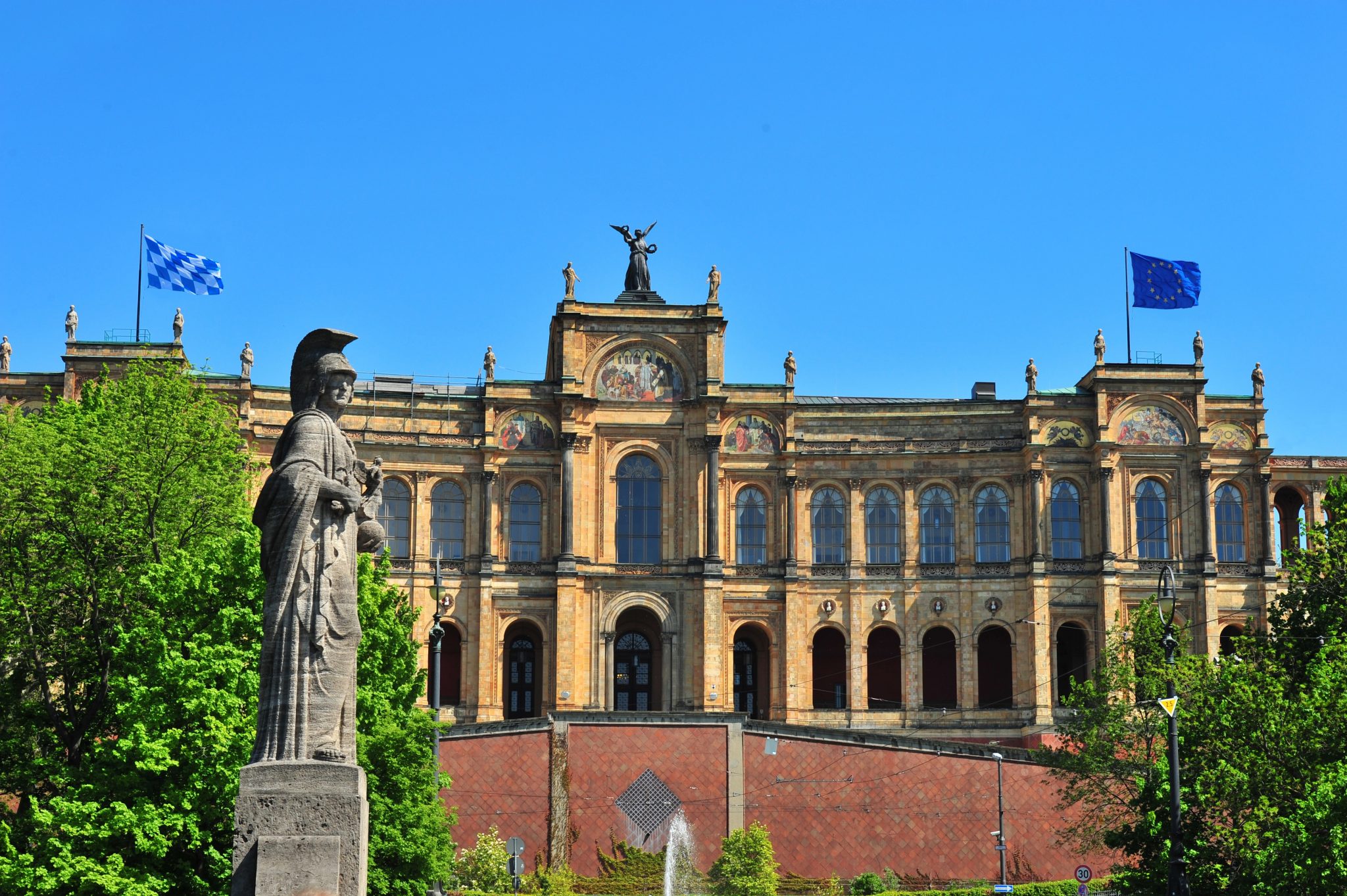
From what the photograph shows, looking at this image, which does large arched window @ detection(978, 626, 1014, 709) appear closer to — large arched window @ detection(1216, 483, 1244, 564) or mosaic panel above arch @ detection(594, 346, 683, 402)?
large arched window @ detection(1216, 483, 1244, 564)

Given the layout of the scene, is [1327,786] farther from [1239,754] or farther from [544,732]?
[544,732]

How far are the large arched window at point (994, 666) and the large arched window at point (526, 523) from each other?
2039cm

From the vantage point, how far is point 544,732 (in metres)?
63.2

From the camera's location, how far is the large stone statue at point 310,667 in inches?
543

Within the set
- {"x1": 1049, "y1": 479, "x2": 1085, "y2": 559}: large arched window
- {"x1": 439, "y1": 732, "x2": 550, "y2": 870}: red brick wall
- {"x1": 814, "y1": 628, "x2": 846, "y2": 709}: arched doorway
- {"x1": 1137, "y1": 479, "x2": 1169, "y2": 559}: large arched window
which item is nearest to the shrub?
{"x1": 439, "y1": 732, "x2": 550, "y2": 870}: red brick wall

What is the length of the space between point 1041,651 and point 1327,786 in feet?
131

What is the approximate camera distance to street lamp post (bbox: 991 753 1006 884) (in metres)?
57.7

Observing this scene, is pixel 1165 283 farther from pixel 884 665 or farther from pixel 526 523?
pixel 526 523

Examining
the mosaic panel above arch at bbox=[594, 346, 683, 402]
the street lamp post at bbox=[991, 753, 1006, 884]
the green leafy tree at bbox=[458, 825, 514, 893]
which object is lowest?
the green leafy tree at bbox=[458, 825, 514, 893]

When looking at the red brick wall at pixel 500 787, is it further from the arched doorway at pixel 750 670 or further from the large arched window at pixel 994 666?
the large arched window at pixel 994 666

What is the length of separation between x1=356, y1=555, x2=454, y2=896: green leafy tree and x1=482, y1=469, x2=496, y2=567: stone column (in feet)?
105

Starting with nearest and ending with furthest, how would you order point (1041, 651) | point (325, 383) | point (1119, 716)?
point (325, 383)
point (1119, 716)
point (1041, 651)

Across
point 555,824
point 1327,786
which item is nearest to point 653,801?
point 555,824

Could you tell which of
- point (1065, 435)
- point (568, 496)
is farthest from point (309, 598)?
point (1065, 435)
